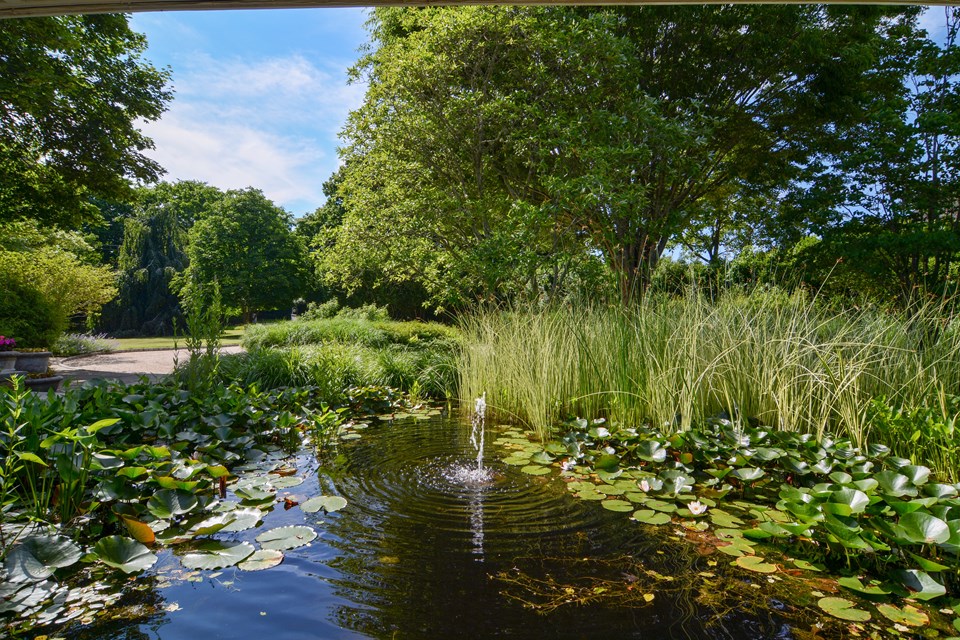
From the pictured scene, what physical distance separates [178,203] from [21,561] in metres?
39.6

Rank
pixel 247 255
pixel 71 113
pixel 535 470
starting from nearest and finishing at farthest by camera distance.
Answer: pixel 535 470, pixel 71 113, pixel 247 255

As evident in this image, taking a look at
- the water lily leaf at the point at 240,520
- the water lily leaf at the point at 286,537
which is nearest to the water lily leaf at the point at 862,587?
the water lily leaf at the point at 286,537

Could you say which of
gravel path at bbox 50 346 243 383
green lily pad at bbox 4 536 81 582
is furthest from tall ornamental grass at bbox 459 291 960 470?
gravel path at bbox 50 346 243 383

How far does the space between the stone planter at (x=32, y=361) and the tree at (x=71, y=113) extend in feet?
11.7

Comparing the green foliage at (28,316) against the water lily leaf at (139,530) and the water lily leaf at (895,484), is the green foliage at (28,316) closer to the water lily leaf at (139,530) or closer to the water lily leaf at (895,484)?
the water lily leaf at (139,530)

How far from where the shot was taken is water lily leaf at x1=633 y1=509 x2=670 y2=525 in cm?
265

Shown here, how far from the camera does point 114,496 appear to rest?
7.61 feet

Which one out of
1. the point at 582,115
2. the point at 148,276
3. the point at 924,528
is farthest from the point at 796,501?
the point at 148,276

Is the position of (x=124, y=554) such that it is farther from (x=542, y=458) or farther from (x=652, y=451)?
(x=652, y=451)

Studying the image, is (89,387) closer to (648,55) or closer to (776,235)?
(648,55)

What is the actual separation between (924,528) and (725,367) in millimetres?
2097

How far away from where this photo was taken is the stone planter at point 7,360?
769cm

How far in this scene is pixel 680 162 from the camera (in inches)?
328

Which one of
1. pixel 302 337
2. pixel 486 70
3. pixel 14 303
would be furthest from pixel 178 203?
pixel 486 70
